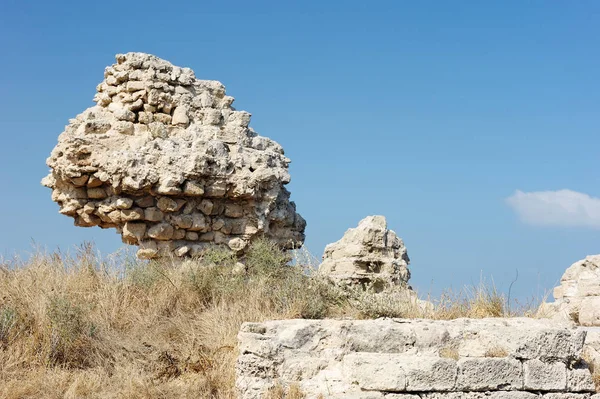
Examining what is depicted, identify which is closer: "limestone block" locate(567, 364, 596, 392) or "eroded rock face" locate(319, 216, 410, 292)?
"limestone block" locate(567, 364, 596, 392)

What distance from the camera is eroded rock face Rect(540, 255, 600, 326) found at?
→ 28.9 ft

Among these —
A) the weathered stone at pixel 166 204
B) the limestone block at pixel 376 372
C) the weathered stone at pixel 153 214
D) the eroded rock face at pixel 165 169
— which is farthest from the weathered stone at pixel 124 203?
the limestone block at pixel 376 372

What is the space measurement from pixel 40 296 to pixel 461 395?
494 centimetres

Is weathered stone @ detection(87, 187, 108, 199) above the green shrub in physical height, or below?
above

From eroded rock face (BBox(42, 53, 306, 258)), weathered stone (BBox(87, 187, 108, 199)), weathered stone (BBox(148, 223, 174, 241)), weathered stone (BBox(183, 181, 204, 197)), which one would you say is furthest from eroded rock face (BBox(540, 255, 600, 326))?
weathered stone (BBox(87, 187, 108, 199))

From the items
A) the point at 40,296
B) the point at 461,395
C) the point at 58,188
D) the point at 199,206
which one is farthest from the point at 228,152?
the point at 461,395

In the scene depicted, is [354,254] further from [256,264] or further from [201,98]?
[201,98]

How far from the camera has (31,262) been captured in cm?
925

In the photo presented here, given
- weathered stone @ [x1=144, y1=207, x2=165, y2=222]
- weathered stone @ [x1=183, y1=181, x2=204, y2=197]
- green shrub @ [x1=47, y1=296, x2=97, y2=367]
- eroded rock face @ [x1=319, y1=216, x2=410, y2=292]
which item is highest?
weathered stone @ [x1=183, y1=181, x2=204, y2=197]

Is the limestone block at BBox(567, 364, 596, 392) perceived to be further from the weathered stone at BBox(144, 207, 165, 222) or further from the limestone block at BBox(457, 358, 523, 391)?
the weathered stone at BBox(144, 207, 165, 222)

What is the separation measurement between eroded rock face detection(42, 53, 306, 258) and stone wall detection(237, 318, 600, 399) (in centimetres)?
435

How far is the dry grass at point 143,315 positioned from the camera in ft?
22.2

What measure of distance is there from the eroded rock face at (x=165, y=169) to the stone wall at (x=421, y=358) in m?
4.35

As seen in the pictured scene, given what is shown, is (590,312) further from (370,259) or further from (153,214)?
(153,214)
